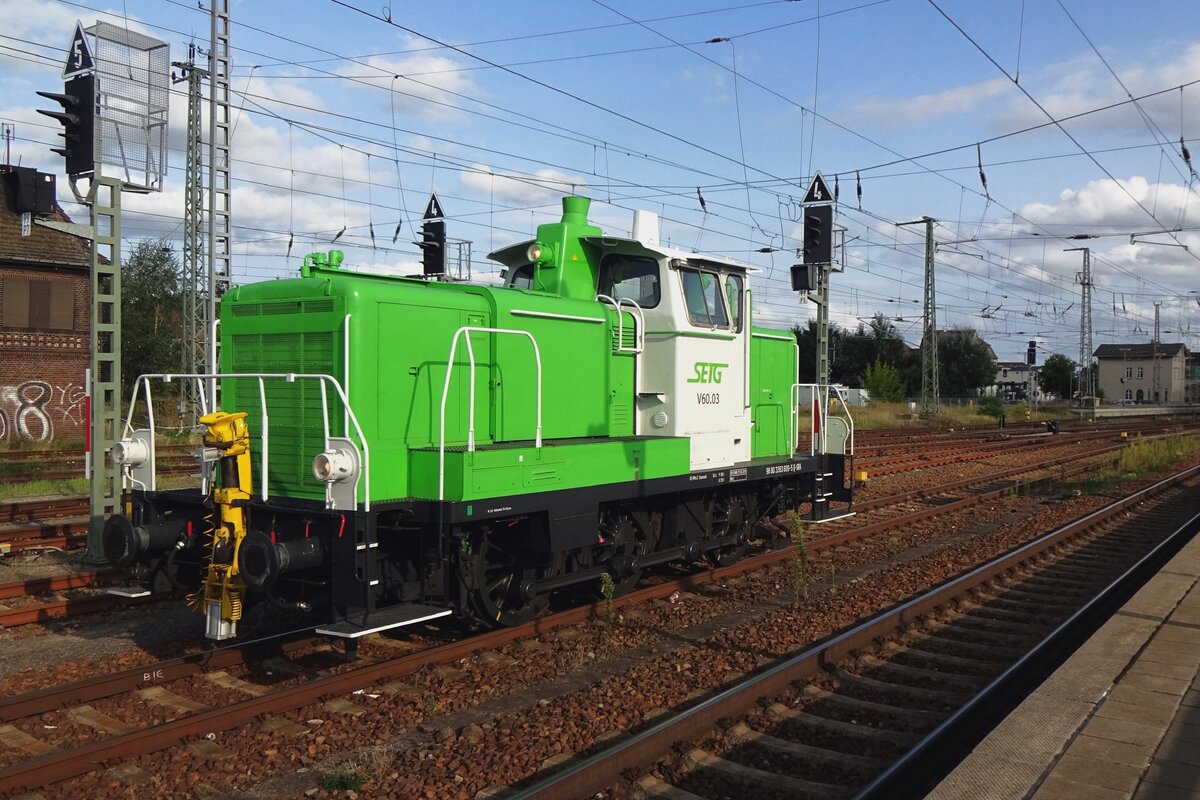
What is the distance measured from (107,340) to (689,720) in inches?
341

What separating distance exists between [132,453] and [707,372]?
16.8 feet

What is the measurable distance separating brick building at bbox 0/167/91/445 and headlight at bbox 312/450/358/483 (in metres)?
21.5

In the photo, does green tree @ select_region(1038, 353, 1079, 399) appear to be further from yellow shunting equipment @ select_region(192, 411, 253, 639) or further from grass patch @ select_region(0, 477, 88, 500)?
yellow shunting equipment @ select_region(192, 411, 253, 639)

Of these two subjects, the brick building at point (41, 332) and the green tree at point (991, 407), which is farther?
the green tree at point (991, 407)

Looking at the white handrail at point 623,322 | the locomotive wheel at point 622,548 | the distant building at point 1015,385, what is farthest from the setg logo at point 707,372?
the distant building at point 1015,385

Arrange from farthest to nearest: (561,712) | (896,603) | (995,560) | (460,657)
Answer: (995,560), (896,603), (460,657), (561,712)

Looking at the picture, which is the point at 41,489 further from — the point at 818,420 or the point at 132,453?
the point at 818,420

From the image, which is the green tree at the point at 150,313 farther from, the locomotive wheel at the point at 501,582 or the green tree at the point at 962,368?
the green tree at the point at 962,368

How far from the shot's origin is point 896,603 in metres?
8.60

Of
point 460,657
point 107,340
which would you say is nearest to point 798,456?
point 460,657

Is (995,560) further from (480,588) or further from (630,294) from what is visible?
(480,588)

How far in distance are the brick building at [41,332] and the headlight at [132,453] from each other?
1948 cm

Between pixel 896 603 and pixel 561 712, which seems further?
pixel 896 603

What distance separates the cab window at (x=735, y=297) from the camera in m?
9.43
